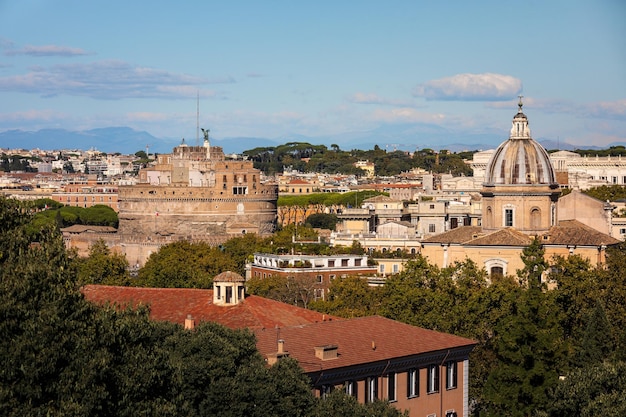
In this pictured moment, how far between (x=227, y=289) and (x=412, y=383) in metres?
6.28

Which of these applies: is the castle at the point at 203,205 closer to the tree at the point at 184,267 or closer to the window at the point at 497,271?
the tree at the point at 184,267

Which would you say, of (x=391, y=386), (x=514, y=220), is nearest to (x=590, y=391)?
(x=391, y=386)

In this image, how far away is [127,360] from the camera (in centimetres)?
2459

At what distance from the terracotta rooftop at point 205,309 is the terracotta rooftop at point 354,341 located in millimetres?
2001

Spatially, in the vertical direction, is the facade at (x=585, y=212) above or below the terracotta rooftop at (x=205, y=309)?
above

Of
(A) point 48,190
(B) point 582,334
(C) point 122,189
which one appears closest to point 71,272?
(B) point 582,334

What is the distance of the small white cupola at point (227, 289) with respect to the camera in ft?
121

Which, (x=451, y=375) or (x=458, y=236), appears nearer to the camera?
(x=451, y=375)

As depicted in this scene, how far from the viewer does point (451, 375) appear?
3466cm

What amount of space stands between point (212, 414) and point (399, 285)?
19.6m

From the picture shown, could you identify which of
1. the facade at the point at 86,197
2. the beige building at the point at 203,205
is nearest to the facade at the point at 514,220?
the beige building at the point at 203,205

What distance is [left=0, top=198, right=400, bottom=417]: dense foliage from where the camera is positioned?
2328cm

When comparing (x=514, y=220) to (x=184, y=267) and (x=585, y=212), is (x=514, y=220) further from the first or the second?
(x=184, y=267)

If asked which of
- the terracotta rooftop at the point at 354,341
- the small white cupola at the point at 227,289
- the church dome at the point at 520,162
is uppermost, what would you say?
the church dome at the point at 520,162
